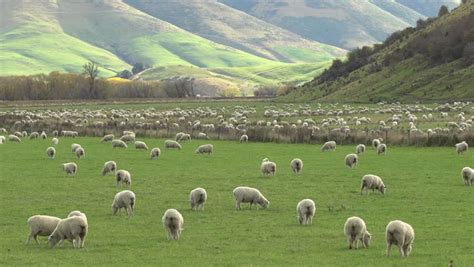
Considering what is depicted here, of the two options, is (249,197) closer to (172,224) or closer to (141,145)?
(172,224)

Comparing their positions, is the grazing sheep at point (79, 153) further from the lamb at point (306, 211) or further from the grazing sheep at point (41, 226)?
the grazing sheep at point (41, 226)

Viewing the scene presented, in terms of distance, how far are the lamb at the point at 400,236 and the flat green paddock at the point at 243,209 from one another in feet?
0.95

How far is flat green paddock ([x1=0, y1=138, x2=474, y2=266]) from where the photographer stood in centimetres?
1877

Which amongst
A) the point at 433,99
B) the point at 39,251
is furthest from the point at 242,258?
the point at 433,99

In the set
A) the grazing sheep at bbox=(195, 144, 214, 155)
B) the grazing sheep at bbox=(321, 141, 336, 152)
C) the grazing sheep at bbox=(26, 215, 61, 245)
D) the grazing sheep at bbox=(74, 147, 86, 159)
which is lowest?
the grazing sheep at bbox=(26, 215, 61, 245)

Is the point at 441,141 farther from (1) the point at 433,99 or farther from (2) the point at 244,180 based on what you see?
(1) the point at 433,99

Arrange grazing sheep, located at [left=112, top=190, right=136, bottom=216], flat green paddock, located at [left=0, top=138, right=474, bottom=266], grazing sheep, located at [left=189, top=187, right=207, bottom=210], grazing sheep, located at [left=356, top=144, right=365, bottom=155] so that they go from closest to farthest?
flat green paddock, located at [left=0, top=138, right=474, bottom=266]
grazing sheep, located at [left=112, top=190, right=136, bottom=216]
grazing sheep, located at [left=189, top=187, right=207, bottom=210]
grazing sheep, located at [left=356, top=144, right=365, bottom=155]

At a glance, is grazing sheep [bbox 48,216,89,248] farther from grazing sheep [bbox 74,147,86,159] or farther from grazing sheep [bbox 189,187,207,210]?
grazing sheep [bbox 74,147,86,159]

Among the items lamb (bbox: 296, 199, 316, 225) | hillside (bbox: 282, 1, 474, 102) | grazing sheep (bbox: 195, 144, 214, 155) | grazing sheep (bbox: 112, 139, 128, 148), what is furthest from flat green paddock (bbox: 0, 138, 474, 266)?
hillside (bbox: 282, 1, 474, 102)

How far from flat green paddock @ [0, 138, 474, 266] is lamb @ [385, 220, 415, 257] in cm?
29

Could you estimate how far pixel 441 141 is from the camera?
4975 cm

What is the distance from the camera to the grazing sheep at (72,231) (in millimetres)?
19578

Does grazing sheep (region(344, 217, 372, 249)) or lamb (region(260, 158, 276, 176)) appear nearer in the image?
grazing sheep (region(344, 217, 372, 249))

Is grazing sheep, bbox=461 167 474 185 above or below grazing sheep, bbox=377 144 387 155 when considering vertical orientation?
below
